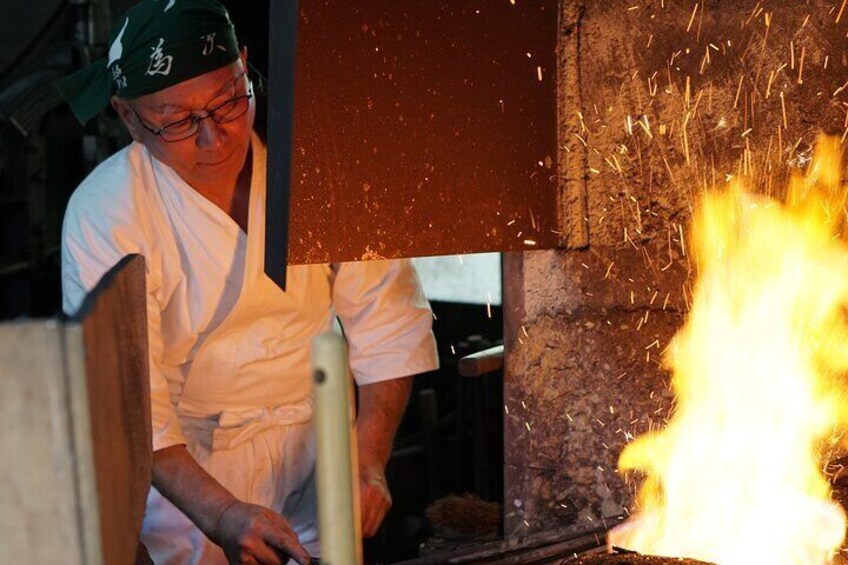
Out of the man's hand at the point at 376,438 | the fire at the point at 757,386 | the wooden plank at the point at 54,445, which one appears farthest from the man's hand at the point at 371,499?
the wooden plank at the point at 54,445

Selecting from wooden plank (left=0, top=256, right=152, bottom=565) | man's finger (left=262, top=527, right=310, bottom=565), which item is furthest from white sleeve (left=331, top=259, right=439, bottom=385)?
wooden plank (left=0, top=256, right=152, bottom=565)

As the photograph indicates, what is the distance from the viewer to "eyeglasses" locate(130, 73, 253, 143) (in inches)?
107

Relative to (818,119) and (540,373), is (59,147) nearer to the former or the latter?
(540,373)

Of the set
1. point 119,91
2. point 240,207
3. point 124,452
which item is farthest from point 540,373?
point 124,452

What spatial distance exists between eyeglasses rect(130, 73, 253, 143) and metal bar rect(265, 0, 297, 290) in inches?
19.9

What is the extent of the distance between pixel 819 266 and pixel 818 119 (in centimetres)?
34

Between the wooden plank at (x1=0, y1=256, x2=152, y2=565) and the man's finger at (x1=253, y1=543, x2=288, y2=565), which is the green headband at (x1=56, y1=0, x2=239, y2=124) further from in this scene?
the wooden plank at (x1=0, y1=256, x2=152, y2=565)

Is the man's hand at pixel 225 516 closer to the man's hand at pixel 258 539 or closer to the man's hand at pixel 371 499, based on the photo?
the man's hand at pixel 258 539

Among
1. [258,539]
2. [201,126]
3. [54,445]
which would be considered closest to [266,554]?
[258,539]

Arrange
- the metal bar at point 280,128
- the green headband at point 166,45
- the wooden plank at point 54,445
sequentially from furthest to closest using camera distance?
1. the green headband at point 166,45
2. the metal bar at point 280,128
3. the wooden plank at point 54,445

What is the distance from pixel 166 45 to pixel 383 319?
94 centimetres

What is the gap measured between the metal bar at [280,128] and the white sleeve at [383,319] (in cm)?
74

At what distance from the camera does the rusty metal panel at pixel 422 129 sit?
2291mm

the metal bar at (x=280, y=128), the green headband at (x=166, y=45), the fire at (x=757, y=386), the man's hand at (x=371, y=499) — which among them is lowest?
the man's hand at (x=371, y=499)
